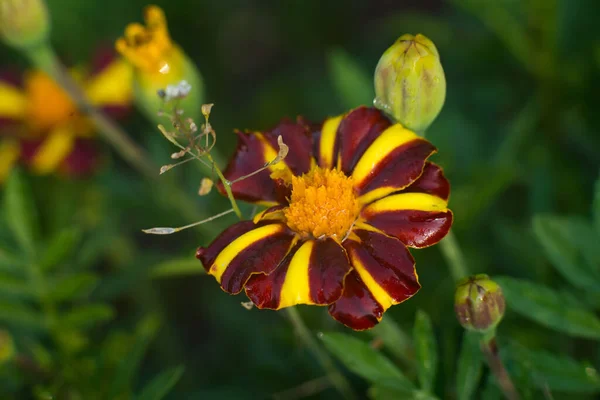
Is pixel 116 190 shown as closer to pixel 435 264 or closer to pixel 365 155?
pixel 435 264

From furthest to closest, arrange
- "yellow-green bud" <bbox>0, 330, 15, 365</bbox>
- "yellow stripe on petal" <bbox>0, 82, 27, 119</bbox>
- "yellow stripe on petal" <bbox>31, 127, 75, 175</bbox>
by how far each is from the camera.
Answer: "yellow stripe on petal" <bbox>0, 82, 27, 119</bbox> < "yellow stripe on petal" <bbox>31, 127, 75, 175</bbox> < "yellow-green bud" <bbox>0, 330, 15, 365</bbox>

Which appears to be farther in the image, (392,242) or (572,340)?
(572,340)

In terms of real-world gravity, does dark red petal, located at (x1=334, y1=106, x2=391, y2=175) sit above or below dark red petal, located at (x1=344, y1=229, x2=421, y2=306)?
above

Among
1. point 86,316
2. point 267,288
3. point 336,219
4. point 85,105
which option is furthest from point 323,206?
point 85,105

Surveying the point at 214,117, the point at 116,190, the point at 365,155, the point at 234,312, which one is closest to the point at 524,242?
the point at 365,155

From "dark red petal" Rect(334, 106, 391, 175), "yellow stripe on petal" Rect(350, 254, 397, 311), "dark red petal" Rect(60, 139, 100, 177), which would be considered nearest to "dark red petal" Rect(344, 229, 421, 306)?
"yellow stripe on petal" Rect(350, 254, 397, 311)

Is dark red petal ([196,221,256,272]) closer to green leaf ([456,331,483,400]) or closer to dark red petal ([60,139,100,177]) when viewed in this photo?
green leaf ([456,331,483,400])

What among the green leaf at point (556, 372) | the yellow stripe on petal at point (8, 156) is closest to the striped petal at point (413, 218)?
the green leaf at point (556, 372)
